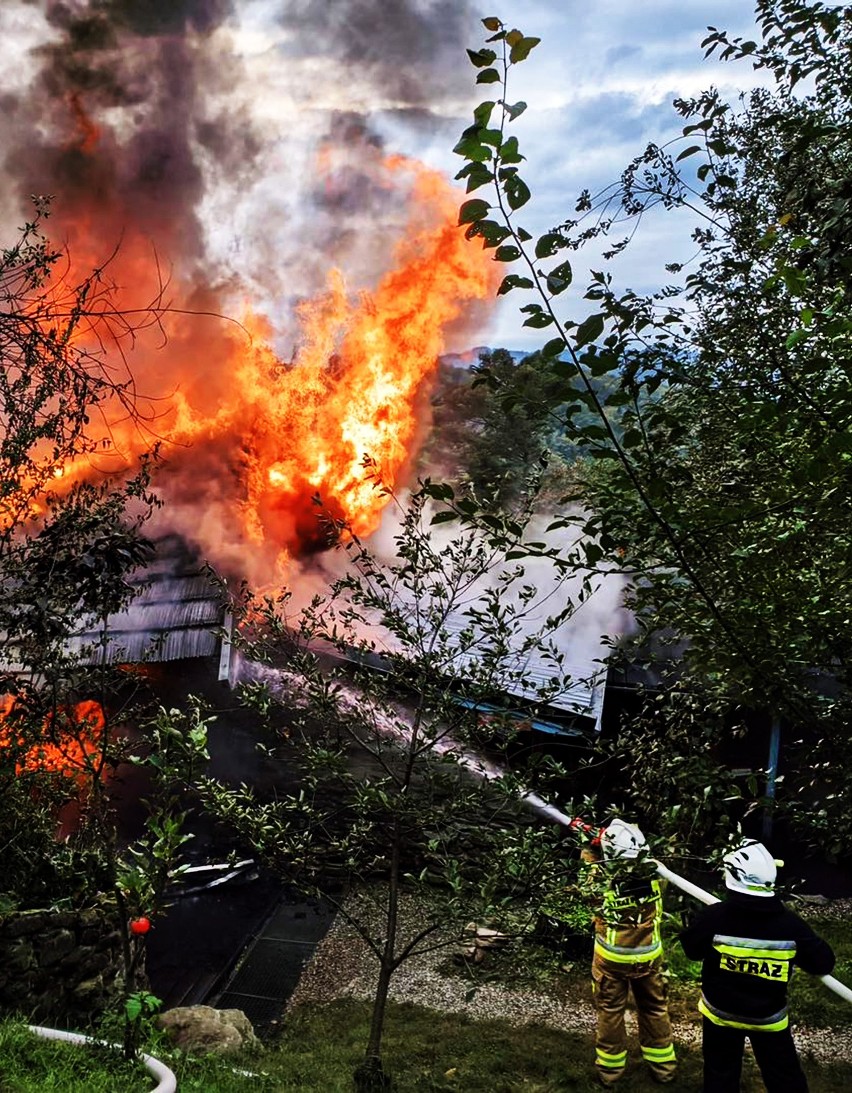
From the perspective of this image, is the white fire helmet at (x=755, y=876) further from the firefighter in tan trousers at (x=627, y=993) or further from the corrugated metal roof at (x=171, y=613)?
the corrugated metal roof at (x=171, y=613)

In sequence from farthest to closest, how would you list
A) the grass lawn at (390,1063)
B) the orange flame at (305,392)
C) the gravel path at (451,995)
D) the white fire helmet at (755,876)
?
1. the orange flame at (305,392)
2. the gravel path at (451,995)
3. the white fire helmet at (755,876)
4. the grass lawn at (390,1063)

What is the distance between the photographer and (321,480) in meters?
12.7

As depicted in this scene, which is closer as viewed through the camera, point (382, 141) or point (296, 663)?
point (296, 663)

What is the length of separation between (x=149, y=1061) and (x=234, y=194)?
11.1m

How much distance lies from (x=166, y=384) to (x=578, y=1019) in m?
9.69

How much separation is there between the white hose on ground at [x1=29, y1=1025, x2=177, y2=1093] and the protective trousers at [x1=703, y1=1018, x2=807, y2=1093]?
11.2 ft

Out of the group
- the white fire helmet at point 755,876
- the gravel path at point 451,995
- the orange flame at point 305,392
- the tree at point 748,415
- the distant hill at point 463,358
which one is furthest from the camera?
the distant hill at point 463,358

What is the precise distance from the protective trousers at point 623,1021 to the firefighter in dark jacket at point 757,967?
105cm

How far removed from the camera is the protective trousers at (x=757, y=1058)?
480 centimetres

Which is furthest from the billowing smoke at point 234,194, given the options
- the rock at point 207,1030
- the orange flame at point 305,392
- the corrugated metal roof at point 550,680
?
the rock at point 207,1030

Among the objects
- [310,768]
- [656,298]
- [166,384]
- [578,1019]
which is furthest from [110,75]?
[578,1019]

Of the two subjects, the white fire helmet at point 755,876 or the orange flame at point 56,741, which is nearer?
the white fire helmet at point 755,876

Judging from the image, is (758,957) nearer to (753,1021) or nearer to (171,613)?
(753,1021)

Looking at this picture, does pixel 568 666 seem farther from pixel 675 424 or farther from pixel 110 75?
pixel 110 75
